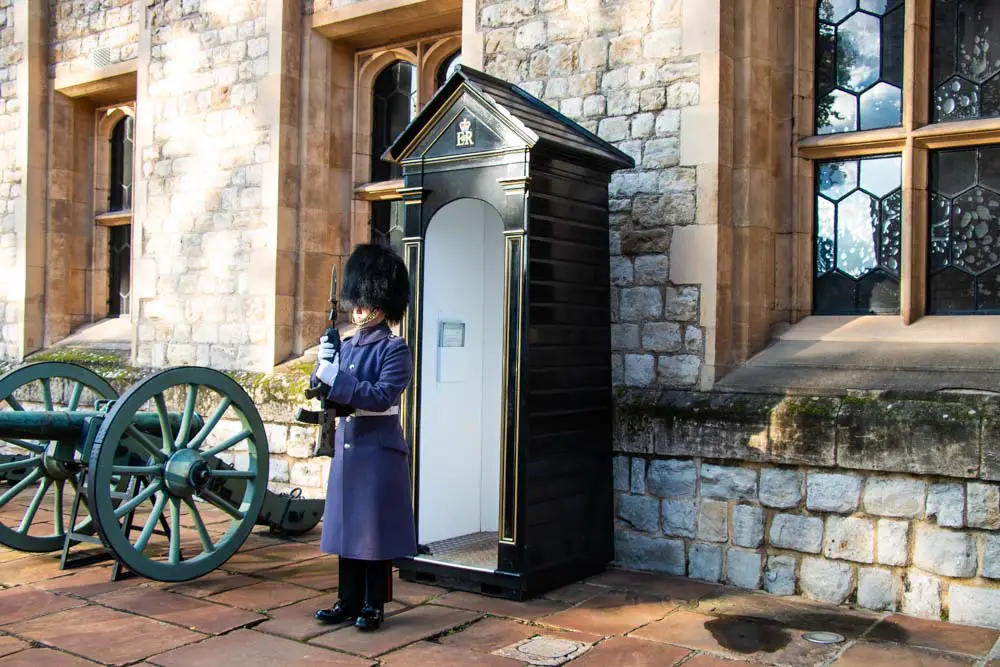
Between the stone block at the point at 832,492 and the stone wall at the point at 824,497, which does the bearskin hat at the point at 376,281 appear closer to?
the stone wall at the point at 824,497

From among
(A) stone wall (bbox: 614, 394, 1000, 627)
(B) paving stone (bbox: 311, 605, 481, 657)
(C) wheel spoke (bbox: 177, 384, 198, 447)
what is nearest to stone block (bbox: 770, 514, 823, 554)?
(A) stone wall (bbox: 614, 394, 1000, 627)

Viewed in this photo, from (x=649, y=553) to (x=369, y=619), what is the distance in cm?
165

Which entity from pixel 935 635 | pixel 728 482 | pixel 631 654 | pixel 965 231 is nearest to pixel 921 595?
pixel 935 635

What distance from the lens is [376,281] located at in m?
3.92

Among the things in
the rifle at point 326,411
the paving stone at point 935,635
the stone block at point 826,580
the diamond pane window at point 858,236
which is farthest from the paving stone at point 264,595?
the diamond pane window at point 858,236

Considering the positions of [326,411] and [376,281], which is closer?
[326,411]

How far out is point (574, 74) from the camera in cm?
539

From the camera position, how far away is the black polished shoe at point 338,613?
3.96 meters

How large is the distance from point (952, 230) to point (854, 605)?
71.1 inches

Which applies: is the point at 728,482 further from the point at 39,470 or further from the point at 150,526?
the point at 39,470

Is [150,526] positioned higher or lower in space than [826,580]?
higher

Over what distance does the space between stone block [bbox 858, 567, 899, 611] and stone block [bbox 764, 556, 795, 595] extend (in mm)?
302

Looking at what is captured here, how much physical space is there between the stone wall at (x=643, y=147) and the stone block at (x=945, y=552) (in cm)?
126

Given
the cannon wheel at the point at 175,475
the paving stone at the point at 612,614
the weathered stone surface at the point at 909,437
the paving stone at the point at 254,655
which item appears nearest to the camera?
the paving stone at the point at 254,655
